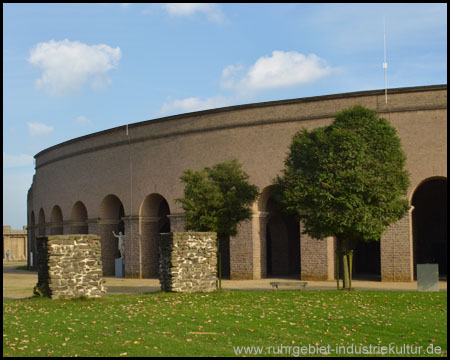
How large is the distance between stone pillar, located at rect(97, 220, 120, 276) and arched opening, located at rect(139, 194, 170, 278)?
3792 mm

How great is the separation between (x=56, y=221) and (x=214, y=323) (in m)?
32.6

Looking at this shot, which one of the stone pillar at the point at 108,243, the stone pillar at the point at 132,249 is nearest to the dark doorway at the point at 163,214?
the stone pillar at the point at 132,249

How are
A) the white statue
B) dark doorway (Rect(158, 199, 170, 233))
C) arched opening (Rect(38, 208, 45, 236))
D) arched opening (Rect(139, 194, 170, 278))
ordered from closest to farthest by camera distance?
arched opening (Rect(139, 194, 170, 278)) < the white statue < dark doorway (Rect(158, 199, 170, 233)) < arched opening (Rect(38, 208, 45, 236))

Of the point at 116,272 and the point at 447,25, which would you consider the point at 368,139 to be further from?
the point at 116,272

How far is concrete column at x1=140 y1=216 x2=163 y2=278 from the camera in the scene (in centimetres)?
A: 3588

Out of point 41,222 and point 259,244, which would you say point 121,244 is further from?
point 41,222

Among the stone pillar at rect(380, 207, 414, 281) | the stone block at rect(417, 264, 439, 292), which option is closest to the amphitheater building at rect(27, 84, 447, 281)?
the stone pillar at rect(380, 207, 414, 281)

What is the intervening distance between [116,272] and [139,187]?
5.63m

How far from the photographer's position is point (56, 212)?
45.7 meters

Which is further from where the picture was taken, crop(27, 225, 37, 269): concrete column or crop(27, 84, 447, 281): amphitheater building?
crop(27, 225, 37, 269): concrete column

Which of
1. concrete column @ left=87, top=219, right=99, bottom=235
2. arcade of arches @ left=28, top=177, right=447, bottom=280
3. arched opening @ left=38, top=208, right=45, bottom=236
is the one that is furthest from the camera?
arched opening @ left=38, top=208, right=45, bottom=236

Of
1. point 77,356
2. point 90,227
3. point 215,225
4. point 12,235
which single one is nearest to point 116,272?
point 90,227

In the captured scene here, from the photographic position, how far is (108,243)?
39.2m

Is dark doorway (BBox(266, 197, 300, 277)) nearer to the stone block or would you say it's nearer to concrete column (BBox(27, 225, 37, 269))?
the stone block
